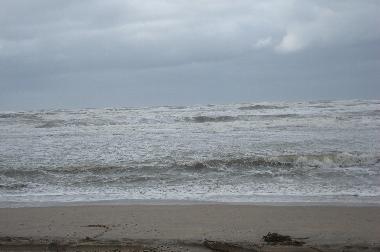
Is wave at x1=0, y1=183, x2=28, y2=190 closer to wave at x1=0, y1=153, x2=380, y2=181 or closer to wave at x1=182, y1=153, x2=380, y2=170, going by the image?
wave at x1=0, y1=153, x2=380, y2=181

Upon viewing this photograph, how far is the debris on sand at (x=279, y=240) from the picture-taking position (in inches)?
188

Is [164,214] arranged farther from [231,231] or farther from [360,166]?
[360,166]

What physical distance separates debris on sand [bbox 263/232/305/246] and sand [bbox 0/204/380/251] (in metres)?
0.09

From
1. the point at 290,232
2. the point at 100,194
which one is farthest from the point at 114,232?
the point at 100,194

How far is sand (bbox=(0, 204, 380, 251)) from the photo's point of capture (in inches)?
188

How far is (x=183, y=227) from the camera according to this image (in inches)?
222

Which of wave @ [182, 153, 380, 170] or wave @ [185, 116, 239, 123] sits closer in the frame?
wave @ [182, 153, 380, 170]

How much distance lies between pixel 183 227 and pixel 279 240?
4.53ft

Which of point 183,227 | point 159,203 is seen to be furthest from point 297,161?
point 183,227

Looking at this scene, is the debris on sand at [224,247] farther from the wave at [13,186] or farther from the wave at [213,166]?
the wave at [13,186]

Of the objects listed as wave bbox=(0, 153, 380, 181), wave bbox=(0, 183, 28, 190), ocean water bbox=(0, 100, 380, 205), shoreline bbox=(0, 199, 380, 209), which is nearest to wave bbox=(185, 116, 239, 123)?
ocean water bbox=(0, 100, 380, 205)

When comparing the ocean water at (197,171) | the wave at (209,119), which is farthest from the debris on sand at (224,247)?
the wave at (209,119)

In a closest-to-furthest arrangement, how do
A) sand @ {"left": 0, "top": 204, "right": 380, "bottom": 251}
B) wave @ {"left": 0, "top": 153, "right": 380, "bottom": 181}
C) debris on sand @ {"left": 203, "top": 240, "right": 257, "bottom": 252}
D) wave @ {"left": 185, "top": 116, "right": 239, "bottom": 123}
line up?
1. debris on sand @ {"left": 203, "top": 240, "right": 257, "bottom": 252}
2. sand @ {"left": 0, "top": 204, "right": 380, "bottom": 251}
3. wave @ {"left": 0, "top": 153, "right": 380, "bottom": 181}
4. wave @ {"left": 185, "top": 116, "right": 239, "bottom": 123}

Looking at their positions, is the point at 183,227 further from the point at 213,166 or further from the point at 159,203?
the point at 213,166
